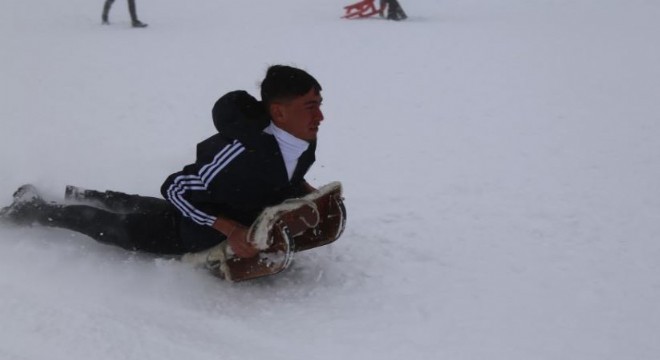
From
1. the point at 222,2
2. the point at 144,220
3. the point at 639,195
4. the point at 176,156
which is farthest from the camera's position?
the point at 222,2

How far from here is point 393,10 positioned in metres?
11.5

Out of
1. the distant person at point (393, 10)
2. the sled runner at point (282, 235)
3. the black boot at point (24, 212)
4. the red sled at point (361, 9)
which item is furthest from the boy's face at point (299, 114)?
the red sled at point (361, 9)

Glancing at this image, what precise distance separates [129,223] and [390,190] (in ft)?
6.01

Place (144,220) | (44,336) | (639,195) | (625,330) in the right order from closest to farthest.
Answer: (44,336) → (625,330) → (144,220) → (639,195)

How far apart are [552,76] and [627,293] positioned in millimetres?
4229

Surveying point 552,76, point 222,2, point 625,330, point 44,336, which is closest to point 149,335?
point 44,336

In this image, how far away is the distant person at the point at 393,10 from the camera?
1139 centimetres

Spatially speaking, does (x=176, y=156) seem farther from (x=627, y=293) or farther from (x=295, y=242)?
(x=627, y=293)

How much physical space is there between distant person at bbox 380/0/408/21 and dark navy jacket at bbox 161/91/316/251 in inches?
355

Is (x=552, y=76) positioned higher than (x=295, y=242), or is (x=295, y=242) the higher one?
(x=552, y=76)

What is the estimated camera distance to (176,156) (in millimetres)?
4867

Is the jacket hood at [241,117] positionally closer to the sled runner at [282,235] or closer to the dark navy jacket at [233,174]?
the dark navy jacket at [233,174]

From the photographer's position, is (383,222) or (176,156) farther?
(176,156)

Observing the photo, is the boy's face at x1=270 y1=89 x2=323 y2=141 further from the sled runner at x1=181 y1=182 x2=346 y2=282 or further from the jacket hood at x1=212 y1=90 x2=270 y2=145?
the sled runner at x1=181 y1=182 x2=346 y2=282
